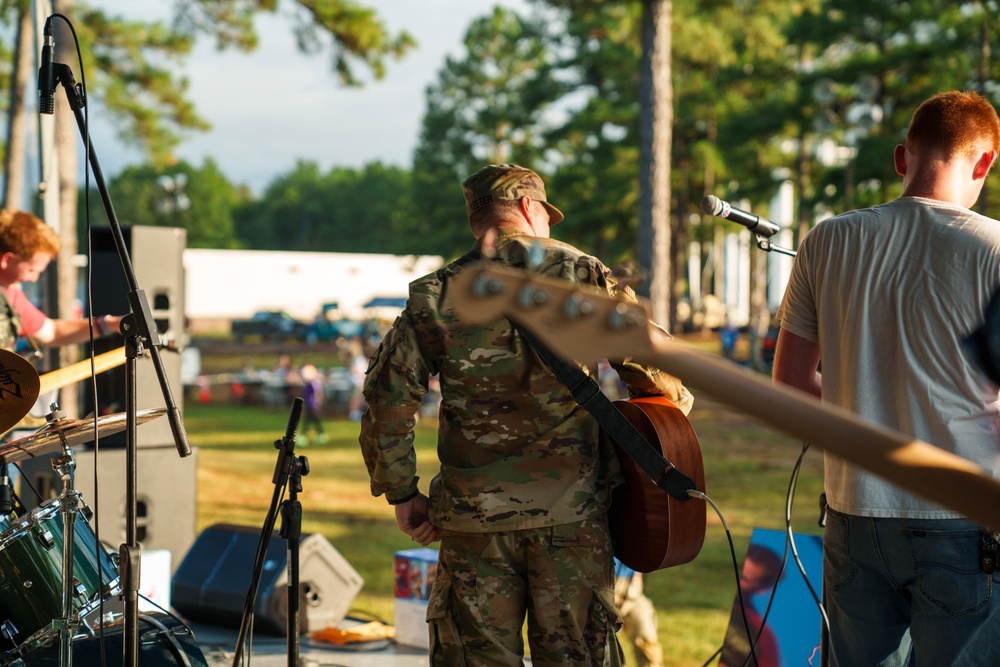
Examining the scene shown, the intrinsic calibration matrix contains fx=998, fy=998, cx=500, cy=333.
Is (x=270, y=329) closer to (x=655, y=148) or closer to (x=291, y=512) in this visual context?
(x=655, y=148)

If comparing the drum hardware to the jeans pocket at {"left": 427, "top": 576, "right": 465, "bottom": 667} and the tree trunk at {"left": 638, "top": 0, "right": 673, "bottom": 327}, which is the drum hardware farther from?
the tree trunk at {"left": 638, "top": 0, "right": 673, "bottom": 327}

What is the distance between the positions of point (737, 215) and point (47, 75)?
2.40m

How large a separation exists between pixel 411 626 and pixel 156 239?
3085 mm

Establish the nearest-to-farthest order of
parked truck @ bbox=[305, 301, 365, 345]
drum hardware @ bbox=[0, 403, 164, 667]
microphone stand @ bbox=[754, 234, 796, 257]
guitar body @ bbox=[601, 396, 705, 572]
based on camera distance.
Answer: guitar body @ bbox=[601, 396, 705, 572]
drum hardware @ bbox=[0, 403, 164, 667]
microphone stand @ bbox=[754, 234, 796, 257]
parked truck @ bbox=[305, 301, 365, 345]

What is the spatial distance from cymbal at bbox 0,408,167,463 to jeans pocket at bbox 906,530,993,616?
2.42 m

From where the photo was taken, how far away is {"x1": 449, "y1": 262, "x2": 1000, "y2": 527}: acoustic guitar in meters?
1.54

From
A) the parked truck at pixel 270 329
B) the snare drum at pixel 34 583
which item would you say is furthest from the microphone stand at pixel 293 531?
the parked truck at pixel 270 329

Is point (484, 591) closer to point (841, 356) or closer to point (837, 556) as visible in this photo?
point (837, 556)

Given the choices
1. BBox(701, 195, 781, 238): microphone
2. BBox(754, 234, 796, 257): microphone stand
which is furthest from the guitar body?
BBox(754, 234, 796, 257): microphone stand

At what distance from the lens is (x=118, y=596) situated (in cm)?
354

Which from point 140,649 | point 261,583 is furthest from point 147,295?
point 140,649

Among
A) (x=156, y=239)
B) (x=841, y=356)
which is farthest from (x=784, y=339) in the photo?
(x=156, y=239)

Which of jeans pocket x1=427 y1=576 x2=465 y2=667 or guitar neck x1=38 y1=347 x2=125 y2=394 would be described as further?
guitar neck x1=38 y1=347 x2=125 y2=394

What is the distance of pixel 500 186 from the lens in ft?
10.3
